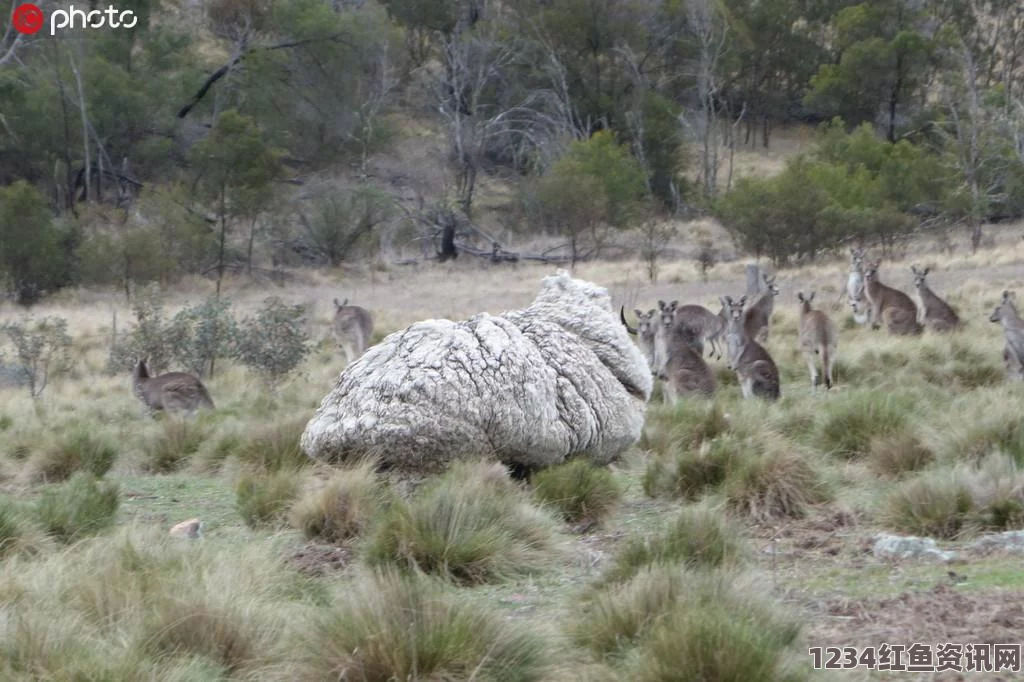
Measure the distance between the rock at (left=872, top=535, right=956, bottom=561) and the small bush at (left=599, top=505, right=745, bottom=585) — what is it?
73 centimetres

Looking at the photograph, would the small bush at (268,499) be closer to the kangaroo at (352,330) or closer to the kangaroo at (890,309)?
the kangaroo at (352,330)

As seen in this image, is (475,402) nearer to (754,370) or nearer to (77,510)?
(77,510)

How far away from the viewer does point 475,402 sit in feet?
27.9

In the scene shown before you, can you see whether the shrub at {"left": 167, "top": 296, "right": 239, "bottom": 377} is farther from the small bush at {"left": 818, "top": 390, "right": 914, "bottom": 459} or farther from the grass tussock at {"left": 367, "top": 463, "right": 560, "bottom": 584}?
the grass tussock at {"left": 367, "top": 463, "right": 560, "bottom": 584}

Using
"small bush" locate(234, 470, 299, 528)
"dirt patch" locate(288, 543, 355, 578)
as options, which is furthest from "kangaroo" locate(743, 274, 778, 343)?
"dirt patch" locate(288, 543, 355, 578)

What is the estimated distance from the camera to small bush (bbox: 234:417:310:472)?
1011cm

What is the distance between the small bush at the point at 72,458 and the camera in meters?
11.3

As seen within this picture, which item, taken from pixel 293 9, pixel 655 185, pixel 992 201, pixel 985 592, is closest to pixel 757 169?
pixel 655 185

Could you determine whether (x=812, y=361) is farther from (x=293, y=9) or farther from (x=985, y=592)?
(x=293, y=9)

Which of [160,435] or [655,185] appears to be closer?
→ [160,435]

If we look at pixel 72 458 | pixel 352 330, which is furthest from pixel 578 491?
pixel 352 330

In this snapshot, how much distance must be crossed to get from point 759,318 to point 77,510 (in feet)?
44.0

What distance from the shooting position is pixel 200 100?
56656 millimetres

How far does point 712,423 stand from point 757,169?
49.3m
